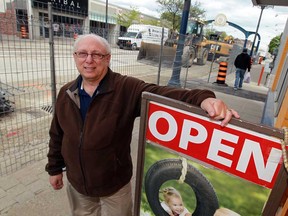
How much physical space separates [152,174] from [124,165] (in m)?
0.59

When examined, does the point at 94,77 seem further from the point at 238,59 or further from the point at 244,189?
the point at 238,59

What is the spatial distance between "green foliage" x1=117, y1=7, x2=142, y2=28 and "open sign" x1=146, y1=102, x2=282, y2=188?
42218 mm

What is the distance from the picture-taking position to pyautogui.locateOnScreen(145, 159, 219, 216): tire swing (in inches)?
48.5

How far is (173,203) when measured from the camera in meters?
1.41

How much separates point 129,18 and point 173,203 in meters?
44.8

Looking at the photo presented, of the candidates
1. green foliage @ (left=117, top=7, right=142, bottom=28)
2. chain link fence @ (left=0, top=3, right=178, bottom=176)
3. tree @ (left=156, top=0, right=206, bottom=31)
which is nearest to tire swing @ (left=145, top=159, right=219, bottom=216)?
chain link fence @ (left=0, top=3, right=178, bottom=176)

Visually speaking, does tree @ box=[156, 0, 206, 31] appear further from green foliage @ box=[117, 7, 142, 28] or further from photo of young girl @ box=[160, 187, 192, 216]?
photo of young girl @ box=[160, 187, 192, 216]

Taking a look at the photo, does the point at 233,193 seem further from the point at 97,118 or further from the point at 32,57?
the point at 32,57

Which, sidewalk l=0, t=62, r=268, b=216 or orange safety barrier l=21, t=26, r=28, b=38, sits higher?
orange safety barrier l=21, t=26, r=28, b=38

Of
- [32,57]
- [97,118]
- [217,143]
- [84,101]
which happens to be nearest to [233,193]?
[217,143]

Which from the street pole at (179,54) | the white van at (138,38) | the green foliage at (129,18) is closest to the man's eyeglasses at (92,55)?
the white van at (138,38)

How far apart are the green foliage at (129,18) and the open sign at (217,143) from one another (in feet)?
139

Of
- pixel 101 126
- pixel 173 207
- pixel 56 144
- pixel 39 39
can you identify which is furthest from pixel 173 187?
pixel 39 39

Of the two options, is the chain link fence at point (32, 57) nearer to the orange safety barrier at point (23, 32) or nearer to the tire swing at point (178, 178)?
the orange safety barrier at point (23, 32)
